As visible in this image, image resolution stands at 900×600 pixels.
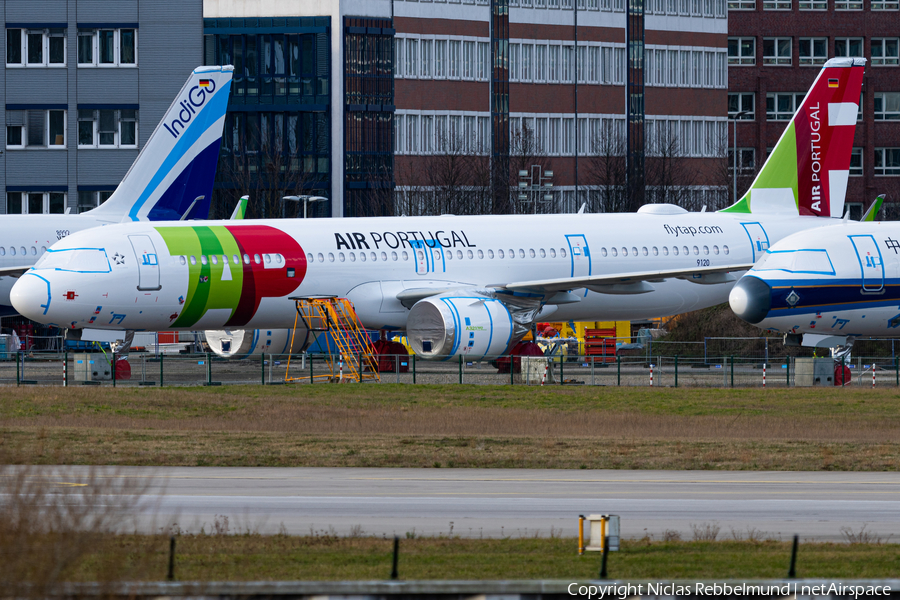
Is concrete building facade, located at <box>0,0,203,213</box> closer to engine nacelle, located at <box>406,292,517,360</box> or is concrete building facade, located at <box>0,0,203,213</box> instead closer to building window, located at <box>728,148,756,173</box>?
building window, located at <box>728,148,756,173</box>

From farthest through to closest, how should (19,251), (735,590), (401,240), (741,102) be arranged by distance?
(741,102)
(19,251)
(401,240)
(735,590)

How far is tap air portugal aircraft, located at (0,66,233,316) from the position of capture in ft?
177

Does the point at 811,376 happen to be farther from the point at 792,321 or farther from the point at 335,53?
the point at 335,53

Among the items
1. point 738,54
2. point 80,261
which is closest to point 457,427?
point 80,261

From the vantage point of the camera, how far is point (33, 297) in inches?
1721

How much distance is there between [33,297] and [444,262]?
46.2ft

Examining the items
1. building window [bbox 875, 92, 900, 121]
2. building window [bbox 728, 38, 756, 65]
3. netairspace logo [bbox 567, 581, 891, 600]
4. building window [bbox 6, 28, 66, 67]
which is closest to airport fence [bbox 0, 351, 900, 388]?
netairspace logo [bbox 567, 581, 891, 600]

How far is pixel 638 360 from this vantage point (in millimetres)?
56812

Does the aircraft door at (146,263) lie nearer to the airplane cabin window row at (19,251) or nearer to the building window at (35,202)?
the airplane cabin window row at (19,251)

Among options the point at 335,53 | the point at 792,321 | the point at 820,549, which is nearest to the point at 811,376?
the point at 792,321

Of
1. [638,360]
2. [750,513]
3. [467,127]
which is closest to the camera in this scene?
[750,513]

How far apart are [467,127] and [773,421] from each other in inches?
2838

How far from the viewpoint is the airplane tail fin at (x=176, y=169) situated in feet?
183

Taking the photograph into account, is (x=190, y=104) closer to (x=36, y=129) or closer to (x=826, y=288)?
(x=826, y=288)
